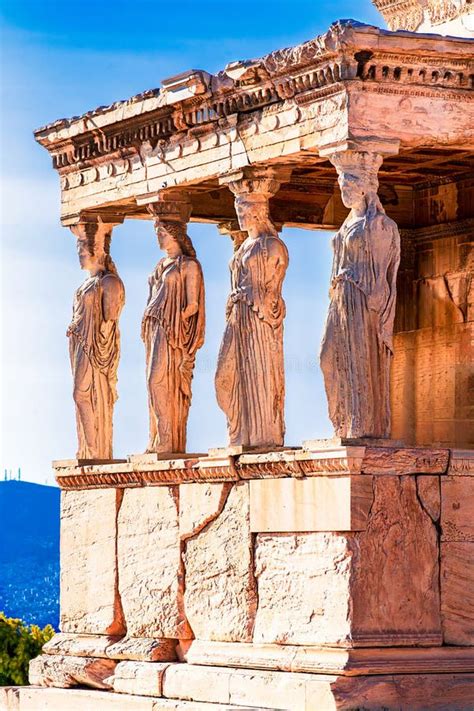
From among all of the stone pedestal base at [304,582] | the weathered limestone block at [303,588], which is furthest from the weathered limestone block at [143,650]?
the weathered limestone block at [303,588]

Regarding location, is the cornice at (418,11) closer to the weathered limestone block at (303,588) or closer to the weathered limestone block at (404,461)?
the weathered limestone block at (404,461)

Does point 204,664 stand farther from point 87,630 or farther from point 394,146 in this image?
point 394,146

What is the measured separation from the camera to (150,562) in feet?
79.5

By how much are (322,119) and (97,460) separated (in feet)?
15.8

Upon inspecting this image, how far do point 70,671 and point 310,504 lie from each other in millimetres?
3932

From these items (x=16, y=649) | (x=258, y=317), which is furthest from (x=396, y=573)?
(x=16, y=649)

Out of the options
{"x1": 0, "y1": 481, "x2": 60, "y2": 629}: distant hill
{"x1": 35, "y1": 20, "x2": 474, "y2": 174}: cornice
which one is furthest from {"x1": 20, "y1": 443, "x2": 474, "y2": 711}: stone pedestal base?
{"x1": 0, "y1": 481, "x2": 60, "y2": 629}: distant hill

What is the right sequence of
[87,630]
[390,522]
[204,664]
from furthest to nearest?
[87,630] < [204,664] < [390,522]

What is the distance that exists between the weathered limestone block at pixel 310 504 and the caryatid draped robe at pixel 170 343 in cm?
198

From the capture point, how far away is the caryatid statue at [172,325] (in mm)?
24391

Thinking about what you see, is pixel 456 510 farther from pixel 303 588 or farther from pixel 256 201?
pixel 256 201

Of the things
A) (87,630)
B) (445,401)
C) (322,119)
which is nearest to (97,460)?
(87,630)

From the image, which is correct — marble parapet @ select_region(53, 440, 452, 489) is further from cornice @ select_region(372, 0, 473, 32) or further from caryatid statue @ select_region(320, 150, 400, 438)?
cornice @ select_region(372, 0, 473, 32)

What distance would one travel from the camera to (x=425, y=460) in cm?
2183
